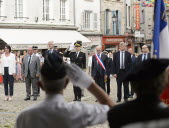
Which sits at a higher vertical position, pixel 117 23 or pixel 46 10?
pixel 46 10

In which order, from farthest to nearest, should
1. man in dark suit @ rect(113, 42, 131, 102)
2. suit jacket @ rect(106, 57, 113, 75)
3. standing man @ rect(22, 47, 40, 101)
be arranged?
suit jacket @ rect(106, 57, 113, 75) < standing man @ rect(22, 47, 40, 101) < man in dark suit @ rect(113, 42, 131, 102)

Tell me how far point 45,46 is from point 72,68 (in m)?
30.0

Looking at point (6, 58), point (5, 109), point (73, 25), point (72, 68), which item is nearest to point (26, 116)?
point (72, 68)

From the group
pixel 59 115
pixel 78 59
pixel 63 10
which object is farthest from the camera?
pixel 63 10

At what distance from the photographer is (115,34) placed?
143 feet

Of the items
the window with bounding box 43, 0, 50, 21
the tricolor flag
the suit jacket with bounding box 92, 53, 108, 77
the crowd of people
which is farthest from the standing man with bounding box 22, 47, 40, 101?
the window with bounding box 43, 0, 50, 21

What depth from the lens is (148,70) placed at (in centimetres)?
274

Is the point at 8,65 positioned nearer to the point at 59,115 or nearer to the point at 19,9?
the point at 59,115

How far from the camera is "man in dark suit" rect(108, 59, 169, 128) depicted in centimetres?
265

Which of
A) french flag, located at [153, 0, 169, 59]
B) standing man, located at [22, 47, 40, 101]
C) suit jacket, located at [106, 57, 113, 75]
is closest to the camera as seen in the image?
french flag, located at [153, 0, 169, 59]

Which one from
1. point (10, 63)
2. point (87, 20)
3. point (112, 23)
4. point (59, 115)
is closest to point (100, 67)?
point (10, 63)

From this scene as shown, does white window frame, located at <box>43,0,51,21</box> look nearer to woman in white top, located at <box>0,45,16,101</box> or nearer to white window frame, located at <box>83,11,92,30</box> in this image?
white window frame, located at <box>83,11,92,30</box>

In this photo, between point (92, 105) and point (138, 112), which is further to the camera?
point (92, 105)

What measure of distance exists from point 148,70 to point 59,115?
0.69m
